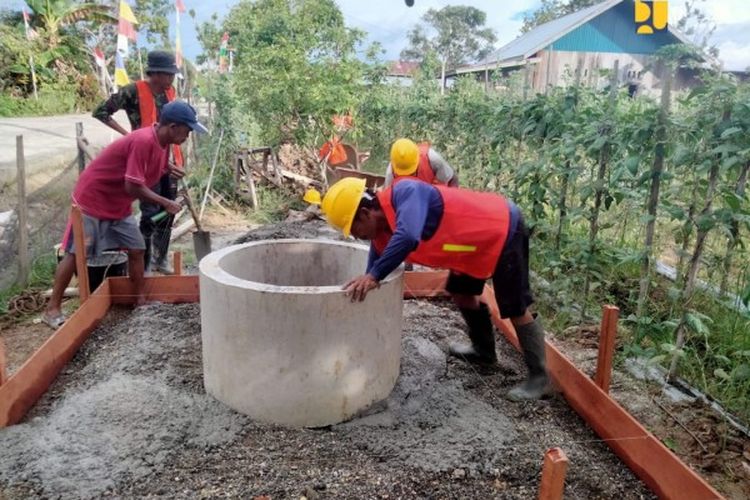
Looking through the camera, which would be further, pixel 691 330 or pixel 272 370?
pixel 691 330

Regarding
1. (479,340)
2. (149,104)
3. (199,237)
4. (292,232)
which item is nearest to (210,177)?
(292,232)

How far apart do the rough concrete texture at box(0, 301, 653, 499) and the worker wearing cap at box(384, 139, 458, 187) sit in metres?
1.49

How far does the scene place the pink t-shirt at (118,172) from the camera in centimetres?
360

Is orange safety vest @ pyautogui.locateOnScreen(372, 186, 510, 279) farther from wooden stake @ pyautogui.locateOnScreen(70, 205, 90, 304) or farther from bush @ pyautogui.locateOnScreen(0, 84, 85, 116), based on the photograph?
bush @ pyautogui.locateOnScreen(0, 84, 85, 116)

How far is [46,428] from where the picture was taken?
262 centimetres

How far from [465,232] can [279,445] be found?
1.31 m

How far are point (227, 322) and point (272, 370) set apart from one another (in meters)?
0.32

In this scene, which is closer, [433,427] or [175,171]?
[433,427]

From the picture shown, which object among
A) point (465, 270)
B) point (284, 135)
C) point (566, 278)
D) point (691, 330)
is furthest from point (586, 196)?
point (284, 135)

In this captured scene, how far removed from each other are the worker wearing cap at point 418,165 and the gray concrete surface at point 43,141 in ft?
14.6

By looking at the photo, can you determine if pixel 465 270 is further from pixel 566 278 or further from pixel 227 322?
pixel 566 278

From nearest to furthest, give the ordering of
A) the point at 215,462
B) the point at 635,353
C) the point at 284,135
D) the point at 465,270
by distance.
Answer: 1. the point at 215,462
2. the point at 465,270
3. the point at 635,353
4. the point at 284,135

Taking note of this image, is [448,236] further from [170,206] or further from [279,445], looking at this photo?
[170,206]

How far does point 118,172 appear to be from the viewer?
3.72 metres
